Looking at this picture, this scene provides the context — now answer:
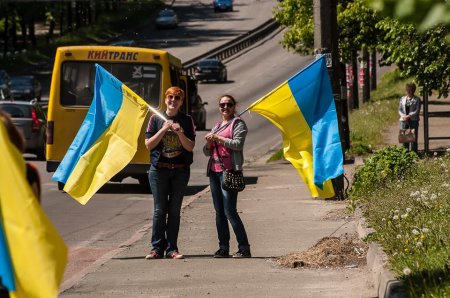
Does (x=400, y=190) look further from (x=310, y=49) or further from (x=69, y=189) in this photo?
(x=310, y=49)

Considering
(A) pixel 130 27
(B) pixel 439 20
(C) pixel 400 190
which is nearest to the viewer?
(B) pixel 439 20

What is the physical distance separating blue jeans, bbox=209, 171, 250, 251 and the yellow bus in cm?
976

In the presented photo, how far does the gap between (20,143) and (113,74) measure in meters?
16.0

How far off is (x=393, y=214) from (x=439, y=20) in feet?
25.0

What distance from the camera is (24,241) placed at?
607 centimetres

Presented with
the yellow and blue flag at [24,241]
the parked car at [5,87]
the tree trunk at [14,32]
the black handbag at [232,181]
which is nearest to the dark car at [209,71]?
the parked car at [5,87]

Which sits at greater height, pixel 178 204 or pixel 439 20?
pixel 439 20

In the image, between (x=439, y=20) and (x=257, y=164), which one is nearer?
(x=439, y=20)

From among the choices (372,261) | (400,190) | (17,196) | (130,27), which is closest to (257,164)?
(400,190)

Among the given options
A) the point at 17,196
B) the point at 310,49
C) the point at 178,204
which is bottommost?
the point at 310,49

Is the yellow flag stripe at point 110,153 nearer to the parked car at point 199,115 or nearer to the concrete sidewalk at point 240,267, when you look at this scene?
the concrete sidewalk at point 240,267

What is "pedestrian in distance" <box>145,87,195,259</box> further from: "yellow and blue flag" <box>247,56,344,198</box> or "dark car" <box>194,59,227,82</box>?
→ "dark car" <box>194,59,227,82</box>

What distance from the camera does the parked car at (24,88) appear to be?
205 ft

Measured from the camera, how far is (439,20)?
4.11 metres
